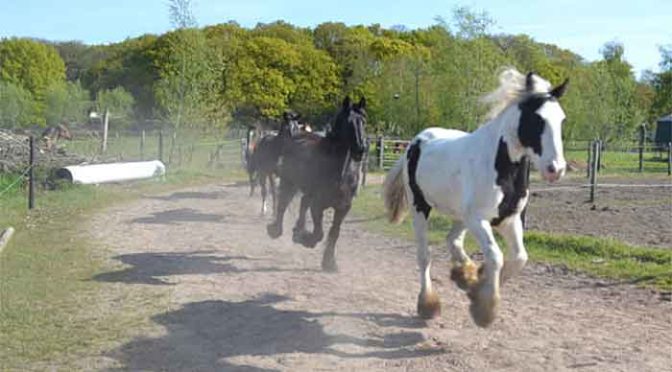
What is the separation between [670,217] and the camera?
13.7m

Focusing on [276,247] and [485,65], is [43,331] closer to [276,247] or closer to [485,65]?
[276,247]

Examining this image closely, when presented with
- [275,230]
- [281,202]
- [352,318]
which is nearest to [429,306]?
[352,318]

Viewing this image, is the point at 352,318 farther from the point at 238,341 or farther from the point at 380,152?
the point at 380,152

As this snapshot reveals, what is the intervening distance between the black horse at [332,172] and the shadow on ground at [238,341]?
191 cm

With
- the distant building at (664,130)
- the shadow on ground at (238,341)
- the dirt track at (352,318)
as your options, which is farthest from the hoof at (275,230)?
the distant building at (664,130)

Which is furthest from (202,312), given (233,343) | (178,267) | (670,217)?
(670,217)

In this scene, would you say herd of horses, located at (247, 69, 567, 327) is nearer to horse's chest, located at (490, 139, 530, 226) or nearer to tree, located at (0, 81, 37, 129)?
horse's chest, located at (490, 139, 530, 226)

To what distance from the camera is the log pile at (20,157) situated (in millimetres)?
16734

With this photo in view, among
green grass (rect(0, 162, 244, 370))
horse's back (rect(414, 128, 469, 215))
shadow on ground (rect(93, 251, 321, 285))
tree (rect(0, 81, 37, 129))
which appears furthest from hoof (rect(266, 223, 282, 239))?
tree (rect(0, 81, 37, 129))

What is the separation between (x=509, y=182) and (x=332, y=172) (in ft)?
10.4

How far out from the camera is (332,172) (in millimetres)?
8250

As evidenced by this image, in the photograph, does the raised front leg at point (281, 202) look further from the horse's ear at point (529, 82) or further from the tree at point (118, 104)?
the tree at point (118, 104)

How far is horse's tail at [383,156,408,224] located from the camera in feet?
24.1

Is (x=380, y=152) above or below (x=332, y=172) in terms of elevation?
below
